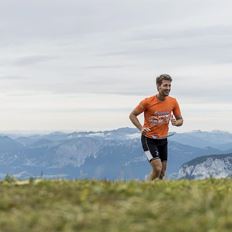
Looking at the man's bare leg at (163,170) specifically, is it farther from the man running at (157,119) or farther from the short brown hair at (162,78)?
the short brown hair at (162,78)

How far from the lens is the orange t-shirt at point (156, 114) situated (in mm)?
18484

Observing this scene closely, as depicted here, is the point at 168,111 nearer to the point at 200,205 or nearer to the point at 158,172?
the point at 158,172

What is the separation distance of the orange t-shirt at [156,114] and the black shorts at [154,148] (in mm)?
192

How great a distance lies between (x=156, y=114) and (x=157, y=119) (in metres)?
0.17

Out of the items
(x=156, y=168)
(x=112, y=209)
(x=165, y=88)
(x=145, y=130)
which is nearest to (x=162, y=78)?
(x=165, y=88)

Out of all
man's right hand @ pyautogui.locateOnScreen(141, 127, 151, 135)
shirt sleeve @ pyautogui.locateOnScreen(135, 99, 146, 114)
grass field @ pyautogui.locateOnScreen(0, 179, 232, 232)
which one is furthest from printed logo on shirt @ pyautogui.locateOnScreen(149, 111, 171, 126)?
grass field @ pyautogui.locateOnScreen(0, 179, 232, 232)

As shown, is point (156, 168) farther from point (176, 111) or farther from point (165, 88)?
point (165, 88)

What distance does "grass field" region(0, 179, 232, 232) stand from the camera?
7078 mm

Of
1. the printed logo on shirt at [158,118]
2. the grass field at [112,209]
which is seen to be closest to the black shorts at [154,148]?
the printed logo on shirt at [158,118]

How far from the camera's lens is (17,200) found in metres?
8.86

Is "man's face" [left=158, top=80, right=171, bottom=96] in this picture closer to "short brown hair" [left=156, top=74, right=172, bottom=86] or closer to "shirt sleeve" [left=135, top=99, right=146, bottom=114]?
"short brown hair" [left=156, top=74, right=172, bottom=86]

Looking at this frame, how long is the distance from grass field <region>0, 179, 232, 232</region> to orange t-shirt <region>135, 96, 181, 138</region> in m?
8.29

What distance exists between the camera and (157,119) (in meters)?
18.5

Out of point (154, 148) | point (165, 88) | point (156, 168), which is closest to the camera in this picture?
point (156, 168)
